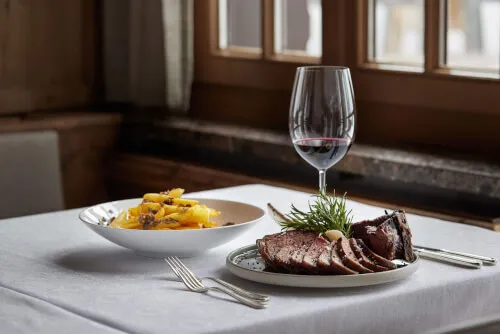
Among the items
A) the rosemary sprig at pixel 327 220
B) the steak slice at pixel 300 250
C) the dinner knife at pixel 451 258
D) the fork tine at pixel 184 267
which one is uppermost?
the rosemary sprig at pixel 327 220

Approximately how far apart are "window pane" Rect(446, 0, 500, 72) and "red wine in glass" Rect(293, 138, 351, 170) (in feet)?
3.64

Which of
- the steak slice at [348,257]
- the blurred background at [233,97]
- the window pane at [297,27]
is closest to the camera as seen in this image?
the steak slice at [348,257]

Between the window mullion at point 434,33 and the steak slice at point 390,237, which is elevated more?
the window mullion at point 434,33

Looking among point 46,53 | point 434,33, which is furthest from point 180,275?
point 46,53

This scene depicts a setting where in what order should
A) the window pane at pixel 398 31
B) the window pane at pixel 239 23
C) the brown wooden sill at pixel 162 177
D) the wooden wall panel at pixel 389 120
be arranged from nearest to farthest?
the wooden wall panel at pixel 389 120 → the window pane at pixel 398 31 → the brown wooden sill at pixel 162 177 → the window pane at pixel 239 23

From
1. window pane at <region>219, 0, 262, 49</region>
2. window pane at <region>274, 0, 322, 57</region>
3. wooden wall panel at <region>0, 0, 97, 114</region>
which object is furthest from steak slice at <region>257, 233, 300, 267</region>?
wooden wall panel at <region>0, 0, 97, 114</region>

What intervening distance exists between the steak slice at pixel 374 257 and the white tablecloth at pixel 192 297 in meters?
0.03

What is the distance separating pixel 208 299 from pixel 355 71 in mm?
1574

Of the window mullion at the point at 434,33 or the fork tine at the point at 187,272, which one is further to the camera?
the window mullion at the point at 434,33

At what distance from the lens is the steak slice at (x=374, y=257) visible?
1.16 m

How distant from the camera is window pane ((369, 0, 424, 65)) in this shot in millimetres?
2480

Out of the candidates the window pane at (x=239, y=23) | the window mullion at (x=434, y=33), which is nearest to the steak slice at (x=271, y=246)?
the window mullion at (x=434, y=33)

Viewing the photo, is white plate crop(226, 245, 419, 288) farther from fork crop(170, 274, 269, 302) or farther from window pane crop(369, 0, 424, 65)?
window pane crop(369, 0, 424, 65)

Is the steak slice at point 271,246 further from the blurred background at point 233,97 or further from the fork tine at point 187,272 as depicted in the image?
the blurred background at point 233,97
